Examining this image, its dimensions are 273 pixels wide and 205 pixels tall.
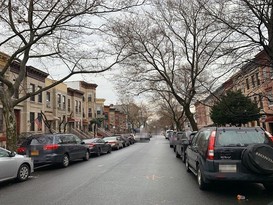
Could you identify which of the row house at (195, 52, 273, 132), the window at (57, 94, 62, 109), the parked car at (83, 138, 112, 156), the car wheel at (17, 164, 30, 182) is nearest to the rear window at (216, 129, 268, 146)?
the row house at (195, 52, 273, 132)

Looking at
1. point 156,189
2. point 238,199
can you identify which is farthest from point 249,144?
point 156,189

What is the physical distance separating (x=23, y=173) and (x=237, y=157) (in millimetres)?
7098

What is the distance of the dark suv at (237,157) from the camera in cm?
727

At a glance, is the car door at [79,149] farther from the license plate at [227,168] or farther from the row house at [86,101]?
the row house at [86,101]

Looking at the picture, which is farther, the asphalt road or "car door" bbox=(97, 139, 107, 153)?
"car door" bbox=(97, 139, 107, 153)

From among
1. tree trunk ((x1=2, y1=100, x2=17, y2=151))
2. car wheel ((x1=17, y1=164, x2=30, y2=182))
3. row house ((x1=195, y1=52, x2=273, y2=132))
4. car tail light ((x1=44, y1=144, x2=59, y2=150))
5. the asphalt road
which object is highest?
row house ((x1=195, y1=52, x2=273, y2=132))

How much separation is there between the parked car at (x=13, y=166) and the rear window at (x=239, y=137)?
6361mm

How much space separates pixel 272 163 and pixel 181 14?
1823 centimetres

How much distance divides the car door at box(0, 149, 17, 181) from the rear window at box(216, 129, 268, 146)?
6.34 metres

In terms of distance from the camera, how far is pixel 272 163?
726 cm

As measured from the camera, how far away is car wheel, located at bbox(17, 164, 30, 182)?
1052cm

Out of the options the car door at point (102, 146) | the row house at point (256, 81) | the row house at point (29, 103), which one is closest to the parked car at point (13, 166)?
the row house at point (256, 81)

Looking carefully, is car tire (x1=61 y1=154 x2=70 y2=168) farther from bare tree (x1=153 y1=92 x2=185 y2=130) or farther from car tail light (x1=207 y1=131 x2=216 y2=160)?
bare tree (x1=153 y1=92 x2=185 y2=130)

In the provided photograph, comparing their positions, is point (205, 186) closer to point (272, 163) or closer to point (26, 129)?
point (272, 163)
